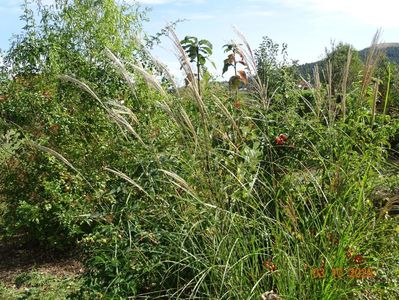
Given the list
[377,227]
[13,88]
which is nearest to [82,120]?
[13,88]

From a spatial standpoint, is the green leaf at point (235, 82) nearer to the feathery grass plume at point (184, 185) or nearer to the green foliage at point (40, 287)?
the feathery grass plume at point (184, 185)

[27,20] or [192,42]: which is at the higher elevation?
[27,20]

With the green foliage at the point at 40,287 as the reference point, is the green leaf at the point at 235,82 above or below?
above

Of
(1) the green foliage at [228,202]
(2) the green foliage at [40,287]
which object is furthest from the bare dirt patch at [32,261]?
(1) the green foliage at [228,202]

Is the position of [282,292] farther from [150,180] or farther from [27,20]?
[27,20]

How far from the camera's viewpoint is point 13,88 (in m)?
6.09

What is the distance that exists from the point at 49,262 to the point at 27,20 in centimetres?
259

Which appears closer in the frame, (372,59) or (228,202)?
(228,202)
